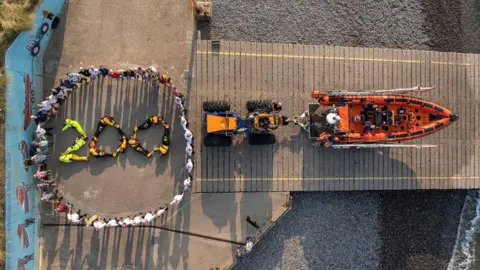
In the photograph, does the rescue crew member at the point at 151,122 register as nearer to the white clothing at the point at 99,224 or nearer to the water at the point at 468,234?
the white clothing at the point at 99,224

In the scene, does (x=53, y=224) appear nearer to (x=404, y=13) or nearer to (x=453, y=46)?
(x=404, y=13)

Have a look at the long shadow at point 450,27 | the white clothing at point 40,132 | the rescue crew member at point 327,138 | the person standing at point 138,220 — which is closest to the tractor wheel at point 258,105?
the rescue crew member at point 327,138

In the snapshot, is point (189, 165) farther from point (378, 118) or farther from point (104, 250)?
point (378, 118)

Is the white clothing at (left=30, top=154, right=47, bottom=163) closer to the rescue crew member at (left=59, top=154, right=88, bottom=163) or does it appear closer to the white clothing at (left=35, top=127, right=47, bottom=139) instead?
the rescue crew member at (left=59, top=154, right=88, bottom=163)

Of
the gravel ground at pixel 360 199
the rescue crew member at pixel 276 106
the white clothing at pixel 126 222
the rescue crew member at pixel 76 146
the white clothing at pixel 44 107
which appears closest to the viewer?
the white clothing at pixel 44 107

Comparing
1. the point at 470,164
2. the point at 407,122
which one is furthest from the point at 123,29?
the point at 470,164

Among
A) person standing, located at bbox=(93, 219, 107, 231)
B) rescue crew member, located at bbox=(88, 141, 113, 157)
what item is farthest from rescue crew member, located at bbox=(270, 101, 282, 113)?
person standing, located at bbox=(93, 219, 107, 231)
